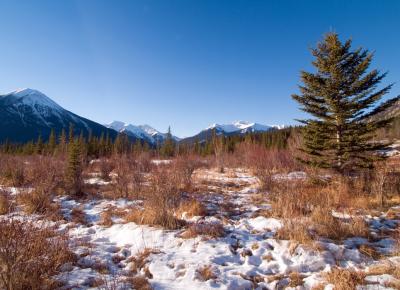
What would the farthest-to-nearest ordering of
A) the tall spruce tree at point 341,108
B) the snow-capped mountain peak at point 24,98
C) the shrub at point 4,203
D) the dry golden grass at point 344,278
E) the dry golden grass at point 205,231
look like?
1. the snow-capped mountain peak at point 24,98
2. the tall spruce tree at point 341,108
3. the shrub at point 4,203
4. the dry golden grass at point 205,231
5. the dry golden grass at point 344,278

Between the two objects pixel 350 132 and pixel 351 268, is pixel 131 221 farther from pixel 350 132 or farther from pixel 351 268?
pixel 350 132

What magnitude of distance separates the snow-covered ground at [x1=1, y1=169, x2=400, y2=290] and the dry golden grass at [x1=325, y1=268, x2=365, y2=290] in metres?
0.13

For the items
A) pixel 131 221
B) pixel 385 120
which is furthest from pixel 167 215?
pixel 385 120

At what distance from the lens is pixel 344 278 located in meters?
2.84

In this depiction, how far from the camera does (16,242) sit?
2.47m

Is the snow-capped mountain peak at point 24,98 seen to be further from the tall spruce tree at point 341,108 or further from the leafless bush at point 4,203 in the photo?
the tall spruce tree at point 341,108

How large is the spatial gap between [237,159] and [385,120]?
10.3 m

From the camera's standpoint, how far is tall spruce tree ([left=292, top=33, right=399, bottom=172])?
845 cm

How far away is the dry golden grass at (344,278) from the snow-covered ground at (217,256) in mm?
129

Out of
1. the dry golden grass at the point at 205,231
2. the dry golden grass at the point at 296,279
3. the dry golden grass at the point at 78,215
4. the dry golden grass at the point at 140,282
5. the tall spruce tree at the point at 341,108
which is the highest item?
the tall spruce tree at the point at 341,108

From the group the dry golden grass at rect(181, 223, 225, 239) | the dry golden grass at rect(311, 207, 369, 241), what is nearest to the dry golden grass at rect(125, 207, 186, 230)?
the dry golden grass at rect(181, 223, 225, 239)

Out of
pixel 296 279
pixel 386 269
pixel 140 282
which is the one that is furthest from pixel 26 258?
pixel 386 269

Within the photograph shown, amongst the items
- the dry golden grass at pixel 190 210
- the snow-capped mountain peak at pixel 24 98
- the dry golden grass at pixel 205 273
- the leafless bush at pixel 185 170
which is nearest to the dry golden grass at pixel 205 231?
the dry golden grass at pixel 190 210

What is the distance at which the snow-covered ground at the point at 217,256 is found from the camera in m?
3.15
